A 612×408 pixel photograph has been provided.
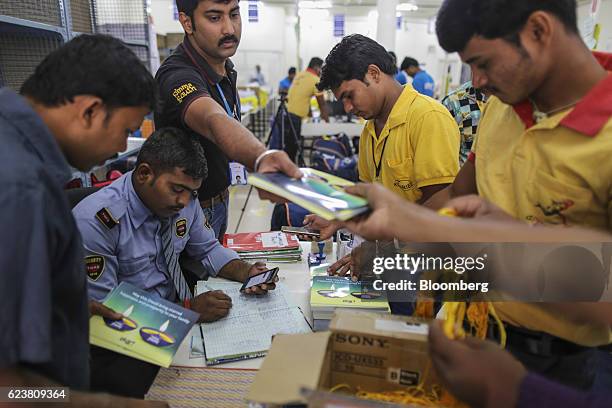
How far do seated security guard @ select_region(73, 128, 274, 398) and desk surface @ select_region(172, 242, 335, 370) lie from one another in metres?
0.10

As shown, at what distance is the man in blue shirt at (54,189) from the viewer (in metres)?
0.70

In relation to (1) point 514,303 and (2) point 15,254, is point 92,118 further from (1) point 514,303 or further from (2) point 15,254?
(1) point 514,303

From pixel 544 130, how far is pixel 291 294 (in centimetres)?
101

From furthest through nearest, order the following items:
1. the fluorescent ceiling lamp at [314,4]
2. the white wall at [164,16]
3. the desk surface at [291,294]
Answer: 1. the white wall at [164,16]
2. the fluorescent ceiling lamp at [314,4]
3. the desk surface at [291,294]

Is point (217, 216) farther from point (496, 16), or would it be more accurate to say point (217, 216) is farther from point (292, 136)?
point (292, 136)

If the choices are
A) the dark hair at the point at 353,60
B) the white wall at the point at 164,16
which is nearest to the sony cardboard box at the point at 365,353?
the dark hair at the point at 353,60

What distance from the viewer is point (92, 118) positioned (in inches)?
34.0

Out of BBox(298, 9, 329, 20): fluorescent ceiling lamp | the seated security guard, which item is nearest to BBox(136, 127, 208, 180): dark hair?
the seated security guard

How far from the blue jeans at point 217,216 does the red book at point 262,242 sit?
99 mm

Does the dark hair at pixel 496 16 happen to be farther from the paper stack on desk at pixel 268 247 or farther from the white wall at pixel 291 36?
the white wall at pixel 291 36

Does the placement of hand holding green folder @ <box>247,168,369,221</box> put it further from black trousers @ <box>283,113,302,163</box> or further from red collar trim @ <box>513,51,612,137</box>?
black trousers @ <box>283,113,302,163</box>

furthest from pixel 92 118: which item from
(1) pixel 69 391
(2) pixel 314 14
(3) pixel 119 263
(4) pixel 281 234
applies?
(2) pixel 314 14

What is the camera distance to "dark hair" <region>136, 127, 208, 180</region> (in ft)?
5.03

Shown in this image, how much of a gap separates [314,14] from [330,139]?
956 cm
